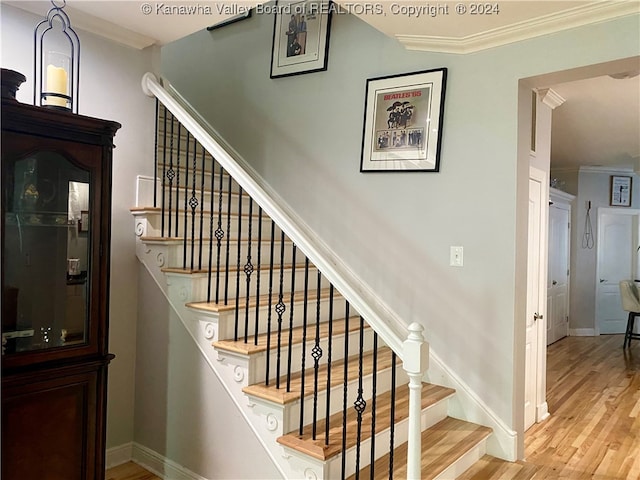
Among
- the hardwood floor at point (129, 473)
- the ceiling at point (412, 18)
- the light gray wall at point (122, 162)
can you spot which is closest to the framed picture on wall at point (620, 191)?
the ceiling at point (412, 18)

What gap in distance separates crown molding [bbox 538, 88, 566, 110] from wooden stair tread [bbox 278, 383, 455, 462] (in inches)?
92.8

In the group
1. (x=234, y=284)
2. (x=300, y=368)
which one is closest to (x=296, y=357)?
(x=300, y=368)

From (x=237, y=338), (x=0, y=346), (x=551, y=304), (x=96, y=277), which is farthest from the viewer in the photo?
(x=551, y=304)

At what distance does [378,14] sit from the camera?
260 cm

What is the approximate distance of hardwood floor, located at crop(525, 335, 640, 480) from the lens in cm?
281

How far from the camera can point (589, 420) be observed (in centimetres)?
363

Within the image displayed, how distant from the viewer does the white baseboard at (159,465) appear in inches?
106

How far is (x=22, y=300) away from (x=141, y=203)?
107 centimetres

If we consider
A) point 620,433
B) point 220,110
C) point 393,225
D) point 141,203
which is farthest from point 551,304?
point 141,203

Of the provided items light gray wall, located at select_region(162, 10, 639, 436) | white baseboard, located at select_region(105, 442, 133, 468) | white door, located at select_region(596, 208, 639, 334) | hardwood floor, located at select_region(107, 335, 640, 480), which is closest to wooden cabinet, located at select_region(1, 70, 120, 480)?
white baseboard, located at select_region(105, 442, 133, 468)

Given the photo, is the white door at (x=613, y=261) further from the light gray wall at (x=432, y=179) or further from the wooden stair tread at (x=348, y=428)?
the wooden stair tread at (x=348, y=428)

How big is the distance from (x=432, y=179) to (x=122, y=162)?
197 cm

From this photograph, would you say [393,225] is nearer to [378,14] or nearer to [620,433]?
[378,14]

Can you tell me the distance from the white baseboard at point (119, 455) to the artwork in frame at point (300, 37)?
298cm
